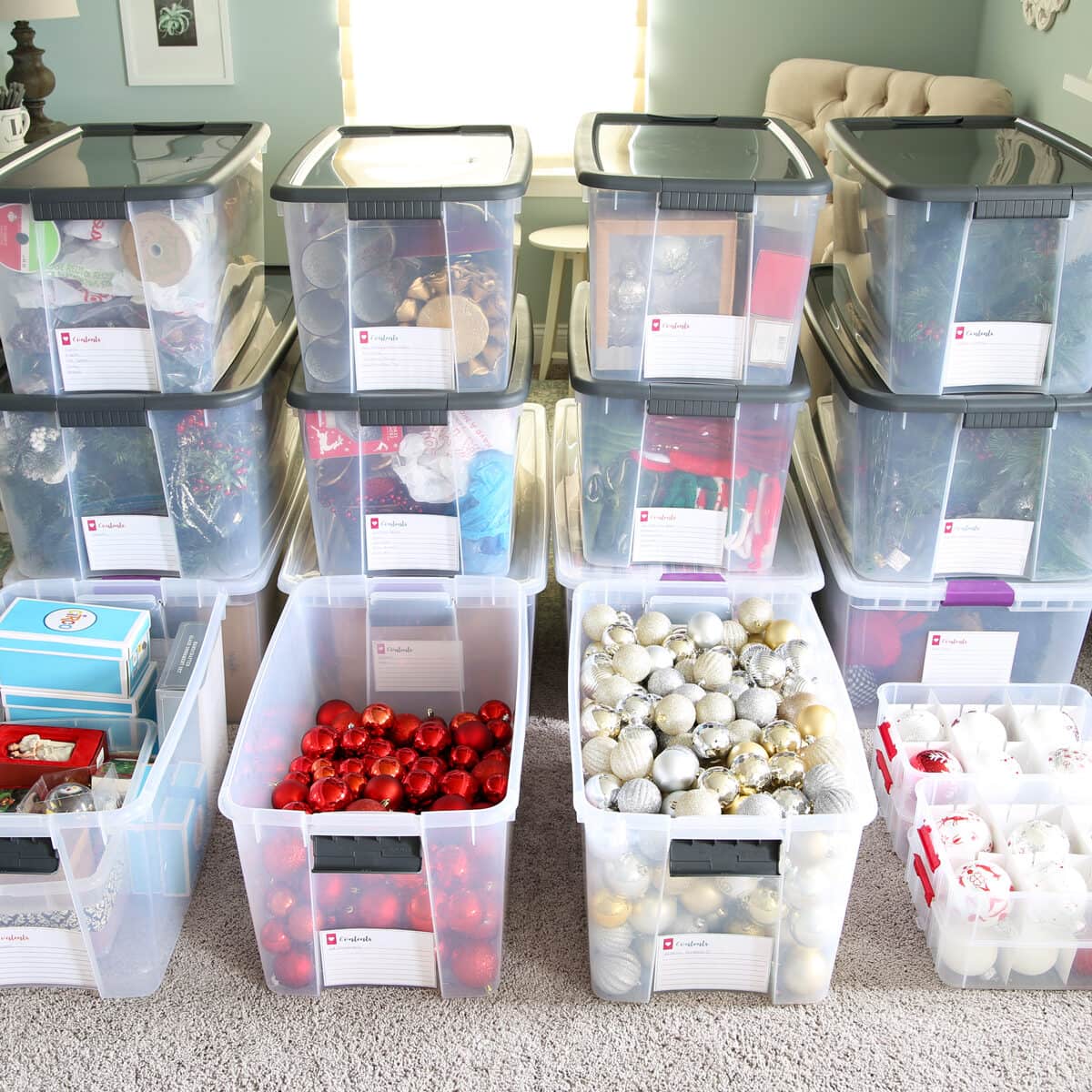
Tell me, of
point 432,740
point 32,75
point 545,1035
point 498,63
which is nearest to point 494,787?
point 432,740

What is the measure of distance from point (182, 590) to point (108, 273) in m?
0.44

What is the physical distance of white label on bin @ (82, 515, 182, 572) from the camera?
1643 mm

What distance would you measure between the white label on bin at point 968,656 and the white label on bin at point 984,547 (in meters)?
0.10

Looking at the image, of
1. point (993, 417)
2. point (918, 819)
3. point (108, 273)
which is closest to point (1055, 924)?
point (918, 819)

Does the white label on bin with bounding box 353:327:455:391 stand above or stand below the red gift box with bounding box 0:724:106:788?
above

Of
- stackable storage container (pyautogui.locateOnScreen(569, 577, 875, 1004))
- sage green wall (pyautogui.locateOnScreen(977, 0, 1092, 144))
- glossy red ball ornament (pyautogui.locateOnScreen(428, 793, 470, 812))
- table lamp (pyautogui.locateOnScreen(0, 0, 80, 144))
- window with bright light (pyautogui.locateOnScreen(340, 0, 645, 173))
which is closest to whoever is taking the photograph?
stackable storage container (pyautogui.locateOnScreen(569, 577, 875, 1004))

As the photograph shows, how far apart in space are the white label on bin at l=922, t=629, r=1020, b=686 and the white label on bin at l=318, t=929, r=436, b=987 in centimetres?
85

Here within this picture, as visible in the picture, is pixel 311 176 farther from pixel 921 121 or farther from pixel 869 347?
pixel 921 121

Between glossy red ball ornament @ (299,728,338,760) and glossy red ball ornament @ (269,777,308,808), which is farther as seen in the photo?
glossy red ball ornament @ (299,728,338,760)

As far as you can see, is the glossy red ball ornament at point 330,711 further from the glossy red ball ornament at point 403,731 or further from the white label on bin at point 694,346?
the white label on bin at point 694,346

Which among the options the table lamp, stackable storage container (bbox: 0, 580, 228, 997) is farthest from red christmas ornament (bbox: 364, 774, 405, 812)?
the table lamp

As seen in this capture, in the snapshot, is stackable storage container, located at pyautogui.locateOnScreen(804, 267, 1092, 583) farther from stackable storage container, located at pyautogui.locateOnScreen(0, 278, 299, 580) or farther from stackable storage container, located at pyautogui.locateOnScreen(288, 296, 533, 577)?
stackable storage container, located at pyautogui.locateOnScreen(0, 278, 299, 580)

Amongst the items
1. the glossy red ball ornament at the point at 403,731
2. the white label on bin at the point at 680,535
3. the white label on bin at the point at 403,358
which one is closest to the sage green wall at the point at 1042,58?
the white label on bin at the point at 680,535

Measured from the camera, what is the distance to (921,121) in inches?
70.6
